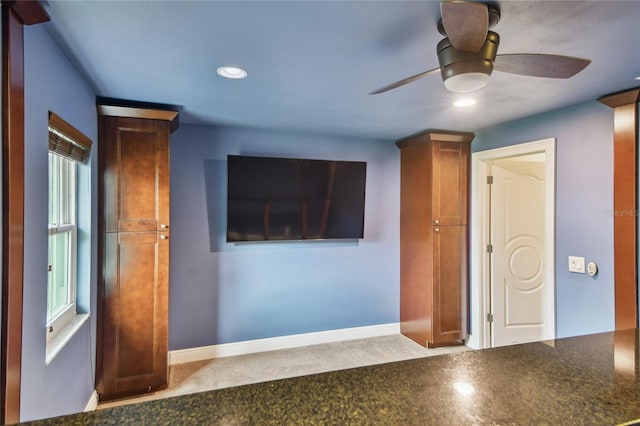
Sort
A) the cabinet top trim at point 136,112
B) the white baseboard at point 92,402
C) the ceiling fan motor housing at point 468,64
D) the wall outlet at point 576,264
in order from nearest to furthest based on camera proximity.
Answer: the ceiling fan motor housing at point 468,64 → the white baseboard at point 92,402 → the cabinet top trim at point 136,112 → the wall outlet at point 576,264

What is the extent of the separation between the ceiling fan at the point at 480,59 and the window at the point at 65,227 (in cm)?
180

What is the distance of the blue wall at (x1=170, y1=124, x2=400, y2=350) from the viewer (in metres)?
3.28

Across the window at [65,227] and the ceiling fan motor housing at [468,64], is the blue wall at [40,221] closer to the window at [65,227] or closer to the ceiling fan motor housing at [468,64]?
the window at [65,227]

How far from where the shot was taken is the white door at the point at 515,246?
353 cm

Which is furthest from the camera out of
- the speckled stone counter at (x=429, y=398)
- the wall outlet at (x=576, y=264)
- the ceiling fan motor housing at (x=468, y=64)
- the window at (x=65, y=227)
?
the wall outlet at (x=576, y=264)

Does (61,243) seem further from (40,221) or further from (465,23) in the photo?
(465,23)

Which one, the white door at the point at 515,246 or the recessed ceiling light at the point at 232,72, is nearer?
the recessed ceiling light at the point at 232,72

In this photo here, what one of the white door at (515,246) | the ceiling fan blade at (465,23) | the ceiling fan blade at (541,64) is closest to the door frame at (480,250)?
the white door at (515,246)

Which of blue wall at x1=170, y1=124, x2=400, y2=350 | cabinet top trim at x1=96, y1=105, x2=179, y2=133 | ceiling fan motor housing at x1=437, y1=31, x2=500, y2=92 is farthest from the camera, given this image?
blue wall at x1=170, y1=124, x2=400, y2=350

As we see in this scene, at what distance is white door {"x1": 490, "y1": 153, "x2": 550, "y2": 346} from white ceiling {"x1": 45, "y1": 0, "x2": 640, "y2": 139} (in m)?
0.95

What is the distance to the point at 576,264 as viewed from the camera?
262cm

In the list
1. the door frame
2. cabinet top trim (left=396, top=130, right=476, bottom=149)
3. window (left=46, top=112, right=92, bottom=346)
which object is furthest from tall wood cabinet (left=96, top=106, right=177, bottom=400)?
the door frame

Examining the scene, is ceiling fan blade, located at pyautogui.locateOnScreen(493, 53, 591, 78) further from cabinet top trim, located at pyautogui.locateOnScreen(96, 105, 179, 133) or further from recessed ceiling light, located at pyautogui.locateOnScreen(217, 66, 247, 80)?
cabinet top trim, located at pyautogui.locateOnScreen(96, 105, 179, 133)

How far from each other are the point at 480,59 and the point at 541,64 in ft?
1.01
